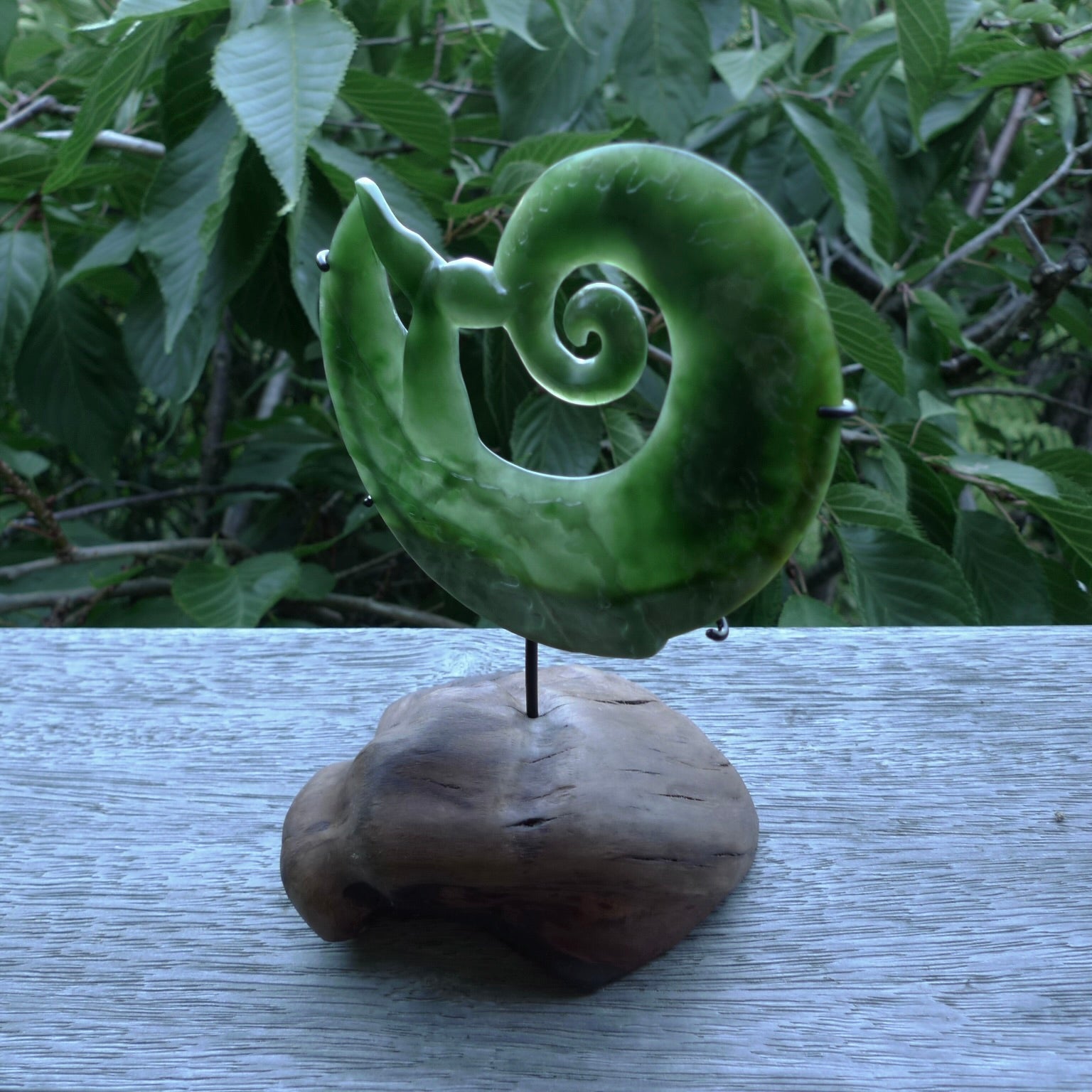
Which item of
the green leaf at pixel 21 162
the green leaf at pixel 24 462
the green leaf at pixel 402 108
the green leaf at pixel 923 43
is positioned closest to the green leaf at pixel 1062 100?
the green leaf at pixel 923 43

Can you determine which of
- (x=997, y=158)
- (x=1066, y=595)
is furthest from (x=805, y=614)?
(x=997, y=158)

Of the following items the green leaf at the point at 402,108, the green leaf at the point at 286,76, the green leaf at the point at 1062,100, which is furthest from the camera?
the green leaf at the point at 1062,100

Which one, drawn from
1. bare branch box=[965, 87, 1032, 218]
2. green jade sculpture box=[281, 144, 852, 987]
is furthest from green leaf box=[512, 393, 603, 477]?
bare branch box=[965, 87, 1032, 218]

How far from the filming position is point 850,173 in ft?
3.28

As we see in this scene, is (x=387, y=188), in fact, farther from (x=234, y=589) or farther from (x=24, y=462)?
(x=24, y=462)

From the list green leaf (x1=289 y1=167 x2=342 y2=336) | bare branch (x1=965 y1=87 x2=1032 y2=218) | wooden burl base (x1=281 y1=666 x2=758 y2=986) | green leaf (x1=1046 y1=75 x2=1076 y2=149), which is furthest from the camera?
bare branch (x1=965 y1=87 x2=1032 y2=218)

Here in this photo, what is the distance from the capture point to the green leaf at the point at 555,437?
89cm

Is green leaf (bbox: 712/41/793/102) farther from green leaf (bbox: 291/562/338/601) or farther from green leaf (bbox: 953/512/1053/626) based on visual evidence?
green leaf (bbox: 291/562/338/601)

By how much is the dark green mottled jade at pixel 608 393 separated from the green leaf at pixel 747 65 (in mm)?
572

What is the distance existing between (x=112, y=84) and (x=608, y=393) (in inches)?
21.3

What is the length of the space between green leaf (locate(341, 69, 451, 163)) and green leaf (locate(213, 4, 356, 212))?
0.48ft

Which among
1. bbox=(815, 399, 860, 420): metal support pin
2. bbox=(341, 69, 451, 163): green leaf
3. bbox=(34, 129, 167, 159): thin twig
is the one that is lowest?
bbox=(34, 129, 167, 159): thin twig

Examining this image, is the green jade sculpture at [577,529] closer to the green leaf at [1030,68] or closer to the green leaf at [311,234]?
the green leaf at [311,234]

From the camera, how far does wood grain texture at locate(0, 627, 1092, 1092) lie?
527 millimetres
